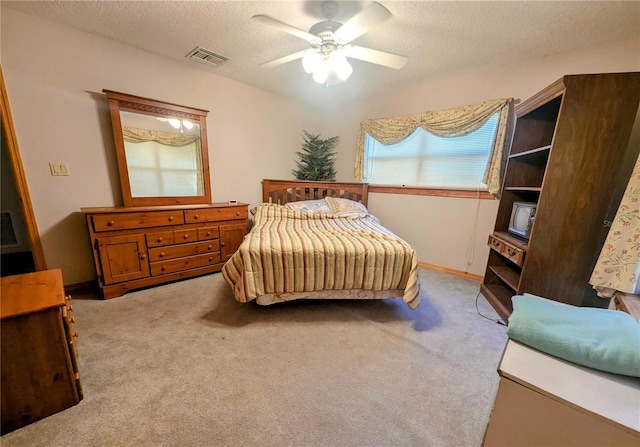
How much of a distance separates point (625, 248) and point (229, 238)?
3.40m

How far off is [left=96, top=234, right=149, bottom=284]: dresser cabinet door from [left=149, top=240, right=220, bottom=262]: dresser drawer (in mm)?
86

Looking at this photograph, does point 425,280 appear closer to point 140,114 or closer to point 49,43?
point 140,114

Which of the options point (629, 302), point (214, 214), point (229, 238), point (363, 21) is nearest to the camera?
point (629, 302)

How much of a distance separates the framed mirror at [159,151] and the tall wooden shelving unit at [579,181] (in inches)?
135

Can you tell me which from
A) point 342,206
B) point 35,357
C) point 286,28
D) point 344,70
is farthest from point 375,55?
point 35,357

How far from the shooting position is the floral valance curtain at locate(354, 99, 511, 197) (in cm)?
260

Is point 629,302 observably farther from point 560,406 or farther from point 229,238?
point 229,238

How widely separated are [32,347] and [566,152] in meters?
3.30

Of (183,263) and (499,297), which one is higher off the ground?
(183,263)

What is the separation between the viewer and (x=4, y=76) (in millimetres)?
1944

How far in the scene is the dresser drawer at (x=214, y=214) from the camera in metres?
2.63

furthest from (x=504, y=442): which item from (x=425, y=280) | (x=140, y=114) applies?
(x=140, y=114)

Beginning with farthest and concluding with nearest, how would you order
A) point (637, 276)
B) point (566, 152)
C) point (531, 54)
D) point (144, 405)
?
1. point (531, 54)
2. point (566, 152)
3. point (637, 276)
4. point (144, 405)

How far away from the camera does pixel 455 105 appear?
2895 millimetres
